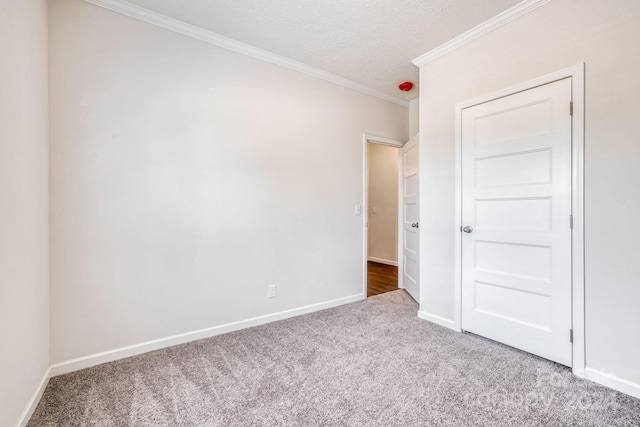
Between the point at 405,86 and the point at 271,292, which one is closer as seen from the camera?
the point at 271,292

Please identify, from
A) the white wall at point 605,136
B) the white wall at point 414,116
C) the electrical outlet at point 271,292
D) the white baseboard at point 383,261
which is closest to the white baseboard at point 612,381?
the white wall at point 605,136

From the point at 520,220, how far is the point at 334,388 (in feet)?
5.89

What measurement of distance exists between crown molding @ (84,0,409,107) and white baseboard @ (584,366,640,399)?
3.20 m

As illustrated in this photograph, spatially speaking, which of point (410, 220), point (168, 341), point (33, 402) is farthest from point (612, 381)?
point (33, 402)

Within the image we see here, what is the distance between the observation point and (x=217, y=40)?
2518mm

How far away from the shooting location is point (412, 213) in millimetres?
3568

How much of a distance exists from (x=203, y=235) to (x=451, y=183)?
7.29 ft

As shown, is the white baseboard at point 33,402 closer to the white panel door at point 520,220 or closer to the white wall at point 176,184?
the white wall at point 176,184

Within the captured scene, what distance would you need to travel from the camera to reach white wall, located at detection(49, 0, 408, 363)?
Result: 1992 mm

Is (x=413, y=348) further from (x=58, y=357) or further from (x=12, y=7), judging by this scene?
(x=12, y=7)

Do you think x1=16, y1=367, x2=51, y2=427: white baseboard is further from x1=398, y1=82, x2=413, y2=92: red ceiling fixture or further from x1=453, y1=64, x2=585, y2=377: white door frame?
x1=398, y1=82, x2=413, y2=92: red ceiling fixture

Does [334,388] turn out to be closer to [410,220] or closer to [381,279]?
[410,220]

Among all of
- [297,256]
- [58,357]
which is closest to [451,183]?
[297,256]

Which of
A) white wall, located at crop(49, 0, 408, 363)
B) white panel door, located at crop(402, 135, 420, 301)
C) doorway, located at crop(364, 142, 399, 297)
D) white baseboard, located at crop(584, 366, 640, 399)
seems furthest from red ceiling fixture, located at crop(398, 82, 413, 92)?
white baseboard, located at crop(584, 366, 640, 399)
